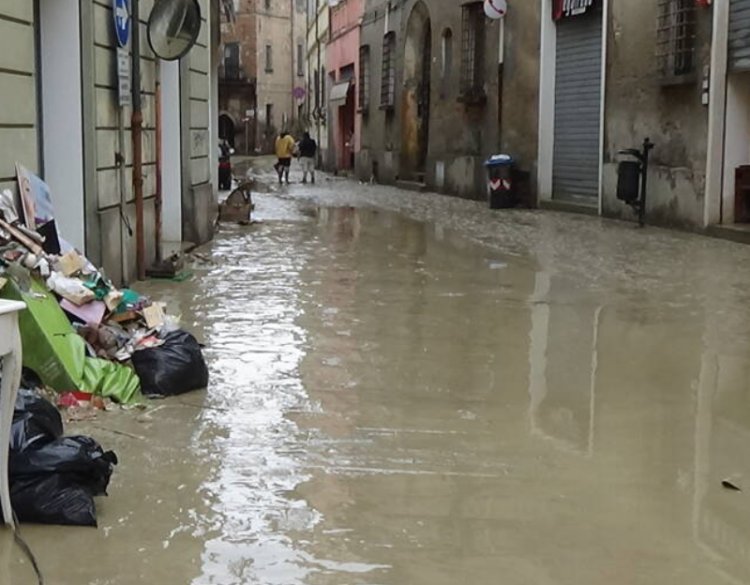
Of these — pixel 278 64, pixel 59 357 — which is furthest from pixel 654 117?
pixel 278 64

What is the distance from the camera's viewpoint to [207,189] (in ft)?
49.1

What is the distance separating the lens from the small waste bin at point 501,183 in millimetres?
22219

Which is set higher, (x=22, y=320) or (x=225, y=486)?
(x=22, y=320)

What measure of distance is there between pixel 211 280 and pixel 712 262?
5.68 m

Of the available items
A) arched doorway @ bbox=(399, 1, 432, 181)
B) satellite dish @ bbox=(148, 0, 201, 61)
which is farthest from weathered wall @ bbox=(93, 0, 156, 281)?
arched doorway @ bbox=(399, 1, 432, 181)

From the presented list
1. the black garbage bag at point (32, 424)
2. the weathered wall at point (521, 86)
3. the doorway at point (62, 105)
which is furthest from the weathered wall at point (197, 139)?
the black garbage bag at point (32, 424)

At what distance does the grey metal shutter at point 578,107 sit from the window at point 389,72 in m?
11.4

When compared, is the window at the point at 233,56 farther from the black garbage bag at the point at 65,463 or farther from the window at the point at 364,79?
the black garbage bag at the point at 65,463

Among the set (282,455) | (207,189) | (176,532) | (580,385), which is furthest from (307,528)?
(207,189)

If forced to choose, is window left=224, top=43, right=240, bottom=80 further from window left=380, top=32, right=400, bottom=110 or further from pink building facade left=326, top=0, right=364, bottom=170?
window left=380, top=32, right=400, bottom=110

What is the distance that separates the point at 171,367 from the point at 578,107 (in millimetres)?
15774

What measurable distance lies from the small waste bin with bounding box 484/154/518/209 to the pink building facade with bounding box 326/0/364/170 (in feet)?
51.4

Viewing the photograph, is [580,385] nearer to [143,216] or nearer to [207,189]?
[143,216]

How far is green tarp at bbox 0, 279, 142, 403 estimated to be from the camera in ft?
19.4
